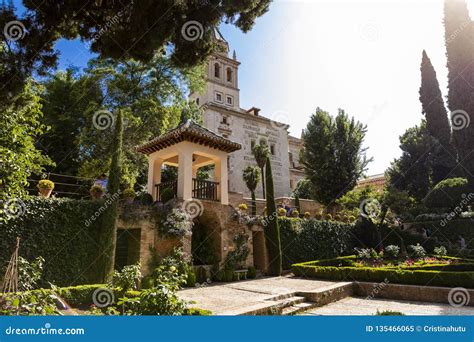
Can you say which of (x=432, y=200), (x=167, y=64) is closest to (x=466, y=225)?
(x=432, y=200)

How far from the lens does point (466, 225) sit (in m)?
19.7

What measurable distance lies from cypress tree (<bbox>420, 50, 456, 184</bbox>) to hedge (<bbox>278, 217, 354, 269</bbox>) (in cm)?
1242

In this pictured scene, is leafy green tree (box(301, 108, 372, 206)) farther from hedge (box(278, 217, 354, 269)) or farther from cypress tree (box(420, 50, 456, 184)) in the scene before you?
cypress tree (box(420, 50, 456, 184))

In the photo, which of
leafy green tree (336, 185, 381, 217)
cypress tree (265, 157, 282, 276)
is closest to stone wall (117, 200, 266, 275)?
cypress tree (265, 157, 282, 276)

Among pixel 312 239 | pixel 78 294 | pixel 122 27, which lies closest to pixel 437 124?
pixel 312 239

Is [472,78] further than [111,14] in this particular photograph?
Yes

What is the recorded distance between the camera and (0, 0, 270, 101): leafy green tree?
5.59 metres

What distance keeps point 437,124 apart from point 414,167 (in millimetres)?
4274

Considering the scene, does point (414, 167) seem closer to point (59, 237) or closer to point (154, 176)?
point (154, 176)

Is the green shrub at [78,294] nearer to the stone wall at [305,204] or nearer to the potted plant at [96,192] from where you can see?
the potted plant at [96,192]

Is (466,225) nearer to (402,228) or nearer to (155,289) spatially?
(402,228)

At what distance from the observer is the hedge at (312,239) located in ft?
53.2

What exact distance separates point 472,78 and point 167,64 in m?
24.3

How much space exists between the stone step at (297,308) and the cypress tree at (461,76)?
22.3 metres
